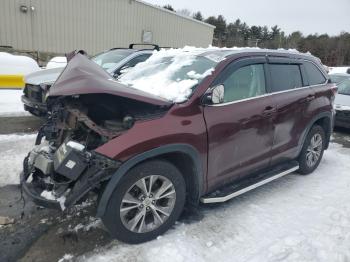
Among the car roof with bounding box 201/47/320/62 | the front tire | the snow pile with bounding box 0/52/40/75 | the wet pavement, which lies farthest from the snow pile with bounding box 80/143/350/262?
the snow pile with bounding box 0/52/40/75

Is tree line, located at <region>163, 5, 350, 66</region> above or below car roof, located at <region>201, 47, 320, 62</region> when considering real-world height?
above

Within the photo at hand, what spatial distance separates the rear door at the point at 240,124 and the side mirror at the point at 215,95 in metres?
0.07

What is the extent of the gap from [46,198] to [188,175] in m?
1.35

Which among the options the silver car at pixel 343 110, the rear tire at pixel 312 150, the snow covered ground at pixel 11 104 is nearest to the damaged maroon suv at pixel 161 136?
the rear tire at pixel 312 150

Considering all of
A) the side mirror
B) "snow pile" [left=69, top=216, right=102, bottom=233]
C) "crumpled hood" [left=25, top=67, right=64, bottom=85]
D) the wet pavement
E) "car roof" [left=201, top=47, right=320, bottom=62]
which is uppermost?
"car roof" [left=201, top=47, right=320, bottom=62]

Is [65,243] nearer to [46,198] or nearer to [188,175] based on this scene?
[46,198]

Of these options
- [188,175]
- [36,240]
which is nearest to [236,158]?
[188,175]

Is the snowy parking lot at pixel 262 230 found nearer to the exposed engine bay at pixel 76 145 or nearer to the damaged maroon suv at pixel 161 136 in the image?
the damaged maroon suv at pixel 161 136

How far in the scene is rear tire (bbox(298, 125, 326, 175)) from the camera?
491 cm

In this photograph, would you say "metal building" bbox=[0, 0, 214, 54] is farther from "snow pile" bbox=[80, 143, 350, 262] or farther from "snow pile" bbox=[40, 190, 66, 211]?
"snow pile" bbox=[80, 143, 350, 262]

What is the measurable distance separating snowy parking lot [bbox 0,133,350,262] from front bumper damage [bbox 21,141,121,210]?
1.76 ft

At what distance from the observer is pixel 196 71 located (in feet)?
11.9

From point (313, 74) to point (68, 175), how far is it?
12.8ft

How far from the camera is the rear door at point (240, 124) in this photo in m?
3.40
